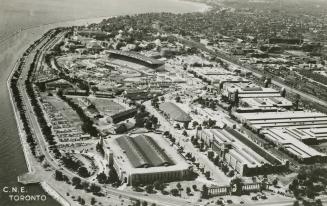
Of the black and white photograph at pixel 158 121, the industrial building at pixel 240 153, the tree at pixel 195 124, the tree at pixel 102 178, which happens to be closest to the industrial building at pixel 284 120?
the black and white photograph at pixel 158 121

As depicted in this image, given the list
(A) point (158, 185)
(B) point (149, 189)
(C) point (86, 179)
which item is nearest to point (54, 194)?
(C) point (86, 179)

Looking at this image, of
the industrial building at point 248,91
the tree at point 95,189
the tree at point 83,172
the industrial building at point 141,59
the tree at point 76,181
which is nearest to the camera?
the tree at point 95,189

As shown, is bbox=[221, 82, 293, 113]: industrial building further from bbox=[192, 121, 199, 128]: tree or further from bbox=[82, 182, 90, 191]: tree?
bbox=[82, 182, 90, 191]: tree

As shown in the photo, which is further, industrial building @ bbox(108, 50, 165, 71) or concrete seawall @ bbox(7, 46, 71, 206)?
industrial building @ bbox(108, 50, 165, 71)

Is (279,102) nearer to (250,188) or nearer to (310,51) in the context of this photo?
(250,188)

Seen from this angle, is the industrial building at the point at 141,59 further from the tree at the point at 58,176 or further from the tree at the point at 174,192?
the tree at the point at 174,192

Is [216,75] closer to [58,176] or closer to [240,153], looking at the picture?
[240,153]

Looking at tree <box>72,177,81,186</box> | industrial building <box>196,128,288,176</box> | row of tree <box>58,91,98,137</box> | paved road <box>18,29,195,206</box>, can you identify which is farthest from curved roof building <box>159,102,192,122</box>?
tree <box>72,177,81,186</box>
